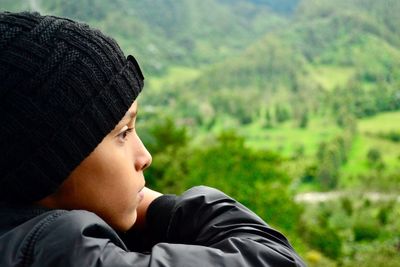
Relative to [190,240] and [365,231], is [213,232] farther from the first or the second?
[365,231]

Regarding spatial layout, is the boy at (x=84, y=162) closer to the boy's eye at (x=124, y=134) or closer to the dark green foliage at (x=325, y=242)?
the boy's eye at (x=124, y=134)

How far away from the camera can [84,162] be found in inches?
36.8

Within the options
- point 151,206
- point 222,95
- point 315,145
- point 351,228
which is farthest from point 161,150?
point 222,95

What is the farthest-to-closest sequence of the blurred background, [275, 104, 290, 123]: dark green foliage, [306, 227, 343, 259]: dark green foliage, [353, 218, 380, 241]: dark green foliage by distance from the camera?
[275, 104, 290, 123]: dark green foliage, [353, 218, 380, 241]: dark green foliage, [306, 227, 343, 259]: dark green foliage, the blurred background

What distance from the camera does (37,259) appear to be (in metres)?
0.76

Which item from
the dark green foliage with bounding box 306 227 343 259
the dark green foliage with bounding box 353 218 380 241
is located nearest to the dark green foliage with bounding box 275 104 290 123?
the dark green foliage with bounding box 353 218 380 241

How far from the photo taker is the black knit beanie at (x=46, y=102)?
0.88m

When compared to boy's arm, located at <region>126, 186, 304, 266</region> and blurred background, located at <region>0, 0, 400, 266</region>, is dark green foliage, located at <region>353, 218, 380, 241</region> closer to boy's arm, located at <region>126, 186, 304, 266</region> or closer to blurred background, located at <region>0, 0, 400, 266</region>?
blurred background, located at <region>0, 0, 400, 266</region>

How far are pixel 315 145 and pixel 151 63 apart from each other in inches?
1050

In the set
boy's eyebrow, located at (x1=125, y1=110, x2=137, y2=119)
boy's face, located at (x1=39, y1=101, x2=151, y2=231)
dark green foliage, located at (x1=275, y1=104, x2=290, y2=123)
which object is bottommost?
dark green foliage, located at (x1=275, y1=104, x2=290, y2=123)

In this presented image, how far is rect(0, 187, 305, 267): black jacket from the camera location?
76 centimetres

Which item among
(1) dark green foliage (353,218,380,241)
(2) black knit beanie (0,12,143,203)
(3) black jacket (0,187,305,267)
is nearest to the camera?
(3) black jacket (0,187,305,267)

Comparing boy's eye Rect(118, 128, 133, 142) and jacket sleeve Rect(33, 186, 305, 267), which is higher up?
boy's eye Rect(118, 128, 133, 142)

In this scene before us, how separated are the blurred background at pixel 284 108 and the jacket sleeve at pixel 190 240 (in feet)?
39.9
